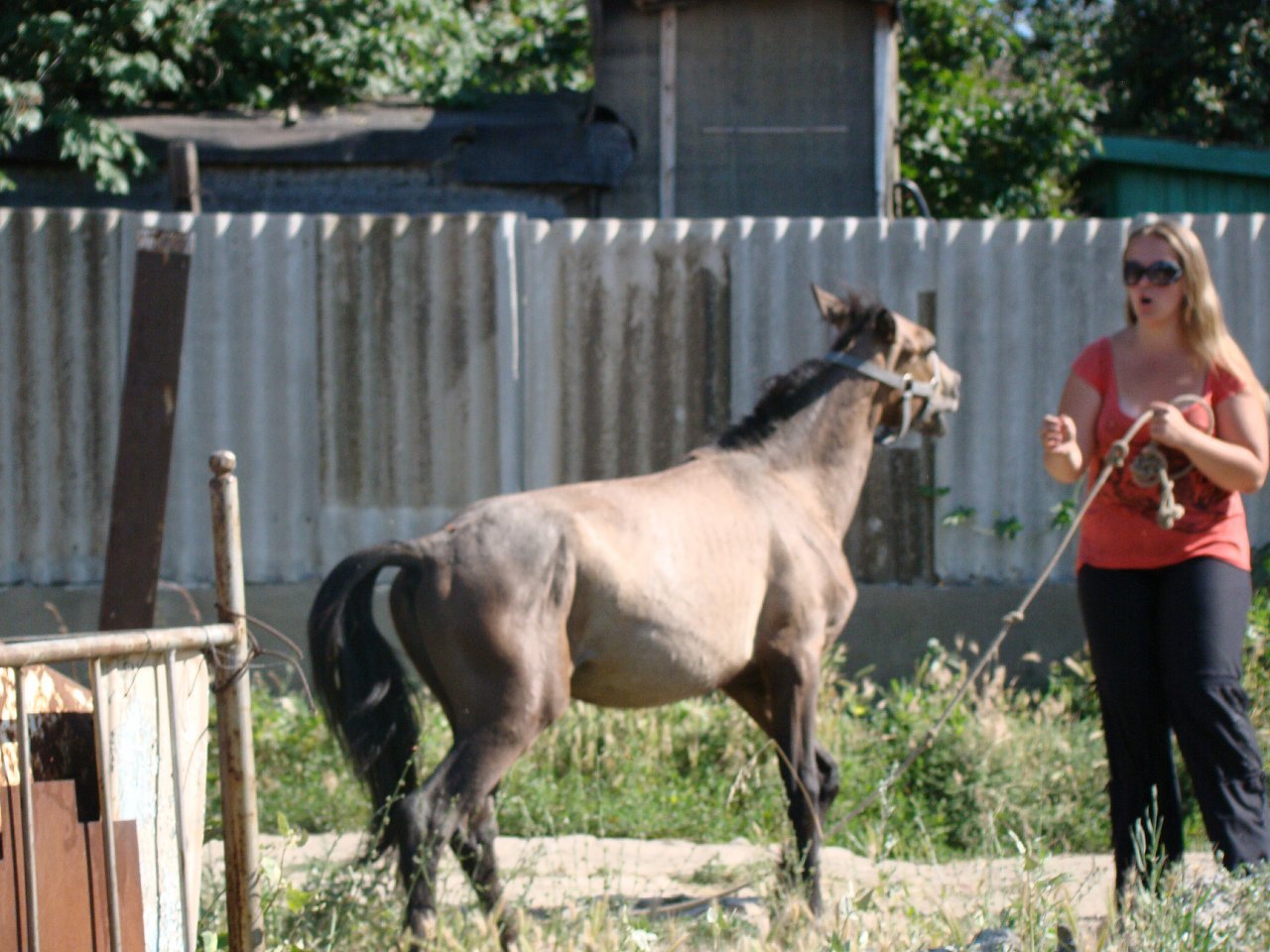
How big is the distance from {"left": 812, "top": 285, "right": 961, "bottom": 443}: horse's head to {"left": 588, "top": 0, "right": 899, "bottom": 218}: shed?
493 centimetres

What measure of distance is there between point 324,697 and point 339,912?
25.4 inches

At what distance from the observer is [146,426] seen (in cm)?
538

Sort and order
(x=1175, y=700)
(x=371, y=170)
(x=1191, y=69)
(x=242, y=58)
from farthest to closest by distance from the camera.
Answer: (x=1191, y=69), (x=242, y=58), (x=371, y=170), (x=1175, y=700)

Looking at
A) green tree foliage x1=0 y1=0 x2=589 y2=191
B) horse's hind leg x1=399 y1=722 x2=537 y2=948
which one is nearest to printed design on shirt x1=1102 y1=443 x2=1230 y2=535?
horse's hind leg x1=399 y1=722 x2=537 y2=948

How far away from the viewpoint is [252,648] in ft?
9.73

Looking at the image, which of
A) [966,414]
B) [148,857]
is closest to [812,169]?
[966,414]

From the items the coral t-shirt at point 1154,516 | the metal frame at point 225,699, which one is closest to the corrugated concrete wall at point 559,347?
the coral t-shirt at point 1154,516

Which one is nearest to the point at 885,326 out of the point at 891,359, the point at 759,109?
the point at 891,359

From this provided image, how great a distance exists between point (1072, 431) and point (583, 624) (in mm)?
1608

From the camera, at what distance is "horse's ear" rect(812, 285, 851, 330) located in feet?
18.0

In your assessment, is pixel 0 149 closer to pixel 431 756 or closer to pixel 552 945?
pixel 431 756

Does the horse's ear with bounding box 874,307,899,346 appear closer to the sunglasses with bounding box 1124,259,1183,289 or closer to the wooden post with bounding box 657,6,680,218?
the sunglasses with bounding box 1124,259,1183,289

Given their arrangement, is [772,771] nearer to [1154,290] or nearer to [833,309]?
[833,309]

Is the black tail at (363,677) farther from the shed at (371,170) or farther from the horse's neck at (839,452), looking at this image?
the shed at (371,170)
